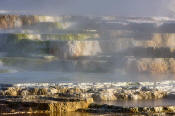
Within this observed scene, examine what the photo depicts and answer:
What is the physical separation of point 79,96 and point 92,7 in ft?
136

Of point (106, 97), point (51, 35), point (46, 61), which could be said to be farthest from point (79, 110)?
point (51, 35)

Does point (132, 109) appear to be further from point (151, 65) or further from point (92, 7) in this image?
point (92, 7)

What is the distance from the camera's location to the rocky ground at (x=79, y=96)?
2155 centimetres

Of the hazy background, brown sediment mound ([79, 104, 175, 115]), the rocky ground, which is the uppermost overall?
the hazy background

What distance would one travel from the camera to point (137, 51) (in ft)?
136

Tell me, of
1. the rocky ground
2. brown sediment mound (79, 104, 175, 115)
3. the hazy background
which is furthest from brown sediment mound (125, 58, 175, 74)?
the hazy background

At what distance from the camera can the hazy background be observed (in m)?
60.4

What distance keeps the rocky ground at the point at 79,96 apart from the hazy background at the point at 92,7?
29262 millimetres

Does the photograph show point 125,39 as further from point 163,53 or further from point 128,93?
point 128,93

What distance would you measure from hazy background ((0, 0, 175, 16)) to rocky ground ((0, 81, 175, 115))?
96.0 ft

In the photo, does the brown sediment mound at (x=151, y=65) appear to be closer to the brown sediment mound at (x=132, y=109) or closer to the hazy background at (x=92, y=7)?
the brown sediment mound at (x=132, y=109)

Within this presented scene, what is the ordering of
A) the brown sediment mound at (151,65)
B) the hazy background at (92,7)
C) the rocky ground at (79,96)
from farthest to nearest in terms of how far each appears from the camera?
the hazy background at (92,7)
the brown sediment mound at (151,65)
the rocky ground at (79,96)

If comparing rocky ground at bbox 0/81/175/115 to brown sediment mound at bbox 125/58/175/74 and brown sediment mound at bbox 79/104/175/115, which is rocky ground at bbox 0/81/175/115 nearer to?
brown sediment mound at bbox 79/104/175/115

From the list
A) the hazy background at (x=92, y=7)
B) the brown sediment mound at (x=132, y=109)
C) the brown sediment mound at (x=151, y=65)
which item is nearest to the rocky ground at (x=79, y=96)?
the brown sediment mound at (x=132, y=109)
